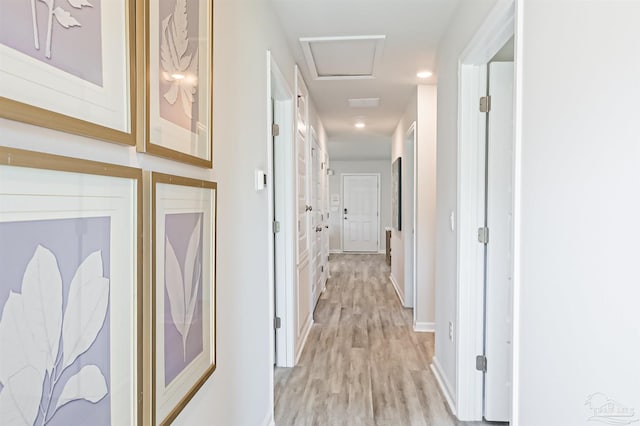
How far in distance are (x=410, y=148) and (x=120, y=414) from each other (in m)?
4.61

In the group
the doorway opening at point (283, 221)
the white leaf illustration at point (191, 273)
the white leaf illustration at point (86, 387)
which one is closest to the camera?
the white leaf illustration at point (86, 387)

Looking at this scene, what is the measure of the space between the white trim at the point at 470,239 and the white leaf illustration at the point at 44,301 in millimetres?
2039

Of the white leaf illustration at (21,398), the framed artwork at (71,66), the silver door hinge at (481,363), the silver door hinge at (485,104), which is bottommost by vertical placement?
the silver door hinge at (481,363)

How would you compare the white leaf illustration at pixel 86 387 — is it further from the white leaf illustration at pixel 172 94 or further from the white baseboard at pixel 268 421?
the white baseboard at pixel 268 421

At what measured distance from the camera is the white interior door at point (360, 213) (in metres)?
10.1

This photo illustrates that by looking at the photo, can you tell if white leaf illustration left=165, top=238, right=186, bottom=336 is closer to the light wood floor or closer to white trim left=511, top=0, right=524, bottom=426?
white trim left=511, top=0, right=524, bottom=426

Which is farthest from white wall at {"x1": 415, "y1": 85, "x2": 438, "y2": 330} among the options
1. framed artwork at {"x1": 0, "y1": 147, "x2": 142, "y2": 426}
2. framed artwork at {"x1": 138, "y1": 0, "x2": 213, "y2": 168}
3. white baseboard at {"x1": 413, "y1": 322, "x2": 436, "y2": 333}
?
framed artwork at {"x1": 0, "y1": 147, "x2": 142, "y2": 426}

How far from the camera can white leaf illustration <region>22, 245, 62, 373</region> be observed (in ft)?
1.83

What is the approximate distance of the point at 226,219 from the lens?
1.51 metres

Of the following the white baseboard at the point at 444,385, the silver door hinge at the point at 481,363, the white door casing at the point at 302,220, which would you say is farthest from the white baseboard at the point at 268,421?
the silver door hinge at the point at 481,363

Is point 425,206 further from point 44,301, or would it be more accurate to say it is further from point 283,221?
point 44,301

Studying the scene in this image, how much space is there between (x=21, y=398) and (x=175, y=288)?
48 cm

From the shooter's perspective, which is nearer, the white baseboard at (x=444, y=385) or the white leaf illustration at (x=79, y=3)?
the white leaf illustration at (x=79, y=3)

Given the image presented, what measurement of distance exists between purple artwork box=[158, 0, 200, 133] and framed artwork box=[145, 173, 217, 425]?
18 centimetres
